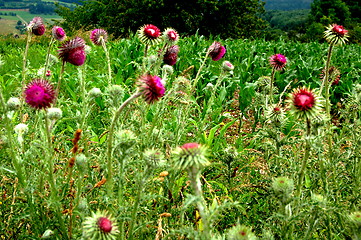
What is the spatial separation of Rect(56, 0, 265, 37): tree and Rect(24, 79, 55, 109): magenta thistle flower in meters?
24.3

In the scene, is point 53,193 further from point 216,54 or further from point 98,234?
point 216,54

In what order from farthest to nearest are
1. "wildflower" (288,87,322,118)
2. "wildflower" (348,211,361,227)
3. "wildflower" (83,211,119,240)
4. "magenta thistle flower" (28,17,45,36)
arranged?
"magenta thistle flower" (28,17,45,36) → "wildflower" (288,87,322,118) → "wildflower" (348,211,361,227) → "wildflower" (83,211,119,240)

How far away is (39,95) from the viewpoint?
1.34 m

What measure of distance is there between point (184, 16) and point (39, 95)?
84.4 feet

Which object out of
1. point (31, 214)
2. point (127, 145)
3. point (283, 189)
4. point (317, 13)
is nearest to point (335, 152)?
point (283, 189)

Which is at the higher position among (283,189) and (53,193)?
(283,189)

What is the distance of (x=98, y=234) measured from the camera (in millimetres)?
1063

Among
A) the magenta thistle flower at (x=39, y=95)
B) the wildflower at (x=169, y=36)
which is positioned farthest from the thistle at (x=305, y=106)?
the wildflower at (x=169, y=36)

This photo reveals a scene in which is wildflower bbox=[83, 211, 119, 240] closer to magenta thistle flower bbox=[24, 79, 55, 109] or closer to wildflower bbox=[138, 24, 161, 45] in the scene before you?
magenta thistle flower bbox=[24, 79, 55, 109]

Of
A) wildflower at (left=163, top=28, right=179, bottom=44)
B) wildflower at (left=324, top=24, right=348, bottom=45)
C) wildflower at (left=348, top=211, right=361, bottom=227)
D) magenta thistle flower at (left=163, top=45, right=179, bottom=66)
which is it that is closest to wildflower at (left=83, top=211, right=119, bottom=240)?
wildflower at (left=348, top=211, right=361, bottom=227)

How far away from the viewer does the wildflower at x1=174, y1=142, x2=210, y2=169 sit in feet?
3.48

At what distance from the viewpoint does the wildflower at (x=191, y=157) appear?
41.7 inches

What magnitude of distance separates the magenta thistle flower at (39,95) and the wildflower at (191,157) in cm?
65

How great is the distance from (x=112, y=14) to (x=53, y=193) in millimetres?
30058
